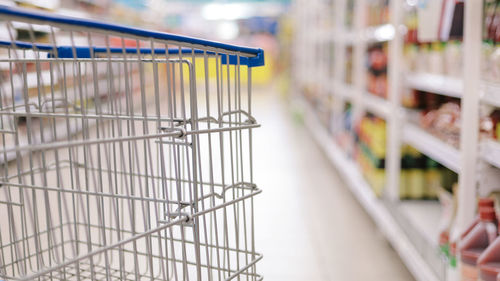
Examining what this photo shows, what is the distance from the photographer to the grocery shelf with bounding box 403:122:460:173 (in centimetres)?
196

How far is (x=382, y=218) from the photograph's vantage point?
2.63 metres

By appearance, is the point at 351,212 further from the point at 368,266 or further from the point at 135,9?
the point at 135,9

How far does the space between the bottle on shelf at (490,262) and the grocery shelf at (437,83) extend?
0.61 m

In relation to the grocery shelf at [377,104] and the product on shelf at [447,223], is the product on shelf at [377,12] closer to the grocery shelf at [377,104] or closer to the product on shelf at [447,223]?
the grocery shelf at [377,104]

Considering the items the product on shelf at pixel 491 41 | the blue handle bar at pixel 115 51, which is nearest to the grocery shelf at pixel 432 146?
the product on shelf at pixel 491 41

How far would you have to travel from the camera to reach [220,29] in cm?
1888

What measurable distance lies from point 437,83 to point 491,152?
68 cm

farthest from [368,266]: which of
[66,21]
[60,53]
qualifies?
[66,21]

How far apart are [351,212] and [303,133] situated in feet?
10.7

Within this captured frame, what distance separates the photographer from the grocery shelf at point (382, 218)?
6.63 feet

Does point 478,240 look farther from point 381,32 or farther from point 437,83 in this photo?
point 381,32

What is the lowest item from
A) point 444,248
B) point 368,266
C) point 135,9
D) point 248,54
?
point 368,266

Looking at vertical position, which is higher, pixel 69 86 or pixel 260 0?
pixel 260 0

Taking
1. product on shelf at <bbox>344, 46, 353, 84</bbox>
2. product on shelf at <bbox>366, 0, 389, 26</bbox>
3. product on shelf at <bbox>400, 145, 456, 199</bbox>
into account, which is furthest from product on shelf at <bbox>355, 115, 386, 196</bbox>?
product on shelf at <bbox>344, 46, 353, 84</bbox>
